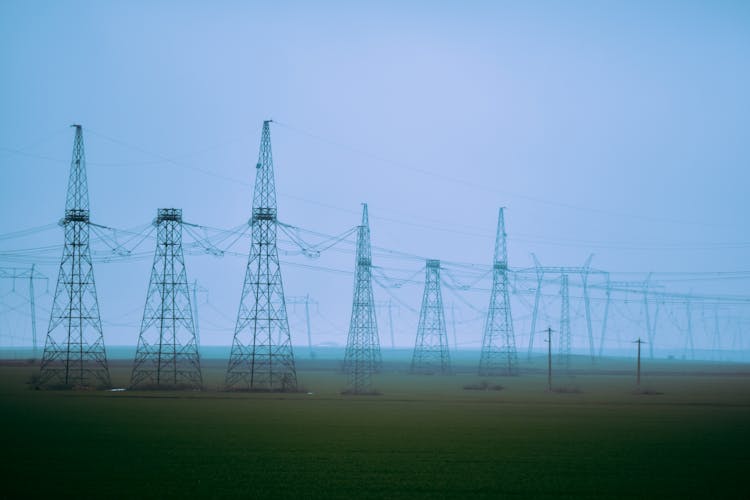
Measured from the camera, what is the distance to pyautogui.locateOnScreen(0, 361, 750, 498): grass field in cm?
2992

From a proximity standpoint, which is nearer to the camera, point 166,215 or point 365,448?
point 365,448

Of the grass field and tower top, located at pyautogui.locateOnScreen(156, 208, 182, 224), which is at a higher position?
tower top, located at pyautogui.locateOnScreen(156, 208, 182, 224)

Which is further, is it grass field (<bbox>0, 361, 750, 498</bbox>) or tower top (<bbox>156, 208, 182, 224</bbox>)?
tower top (<bbox>156, 208, 182, 224</bbox>)

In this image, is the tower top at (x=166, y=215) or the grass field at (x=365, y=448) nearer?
the grass field at (x=365, y=448)

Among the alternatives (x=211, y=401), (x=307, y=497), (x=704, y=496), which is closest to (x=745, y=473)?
(x=704, y=496)

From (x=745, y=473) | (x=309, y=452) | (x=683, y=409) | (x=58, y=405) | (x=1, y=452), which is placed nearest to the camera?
(x=745, y=473)

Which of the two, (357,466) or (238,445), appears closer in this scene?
(357,466)

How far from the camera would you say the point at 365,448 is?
A: 3997 cm

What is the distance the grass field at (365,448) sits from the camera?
98.2 feet

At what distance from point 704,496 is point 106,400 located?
46353 millimetres

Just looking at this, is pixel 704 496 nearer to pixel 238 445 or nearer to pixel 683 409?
pixel 238 445

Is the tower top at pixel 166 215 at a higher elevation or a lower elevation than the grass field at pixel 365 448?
higher

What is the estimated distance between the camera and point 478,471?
33.5m

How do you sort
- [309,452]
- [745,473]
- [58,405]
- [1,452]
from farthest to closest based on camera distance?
[58,405] < [309,452] < [1,452] < [745,473]
